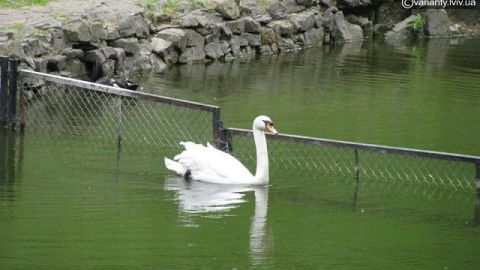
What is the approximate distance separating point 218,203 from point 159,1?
13966 millimetres

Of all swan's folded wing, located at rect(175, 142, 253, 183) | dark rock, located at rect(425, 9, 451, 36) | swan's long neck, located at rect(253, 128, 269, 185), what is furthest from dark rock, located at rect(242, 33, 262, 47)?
swan's long neck, located at rect(253, 128, 269, 185)

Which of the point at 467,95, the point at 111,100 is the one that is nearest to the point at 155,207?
the point at 111,100

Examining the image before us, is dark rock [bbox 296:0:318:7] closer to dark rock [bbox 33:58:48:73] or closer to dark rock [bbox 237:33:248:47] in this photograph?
dark rock [bbox 237:33:248:47]

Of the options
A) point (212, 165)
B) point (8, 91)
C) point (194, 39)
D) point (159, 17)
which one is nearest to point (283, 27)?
point (194, 39)

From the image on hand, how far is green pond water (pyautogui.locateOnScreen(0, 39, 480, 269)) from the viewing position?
10891 millimetres

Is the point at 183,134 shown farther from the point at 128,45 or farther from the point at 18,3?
the point at 18,3

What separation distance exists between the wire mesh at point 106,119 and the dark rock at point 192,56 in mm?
5648

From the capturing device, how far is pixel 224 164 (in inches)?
551

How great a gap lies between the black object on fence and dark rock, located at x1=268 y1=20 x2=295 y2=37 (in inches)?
524

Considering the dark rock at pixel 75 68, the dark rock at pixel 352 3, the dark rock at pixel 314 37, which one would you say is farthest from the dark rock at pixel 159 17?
the dark rock at pixel 352 3

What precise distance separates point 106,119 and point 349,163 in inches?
174

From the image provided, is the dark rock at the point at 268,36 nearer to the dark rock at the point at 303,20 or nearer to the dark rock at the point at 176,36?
the dark rock at the point at 303,20

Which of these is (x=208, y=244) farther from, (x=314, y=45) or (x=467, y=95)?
(x=314, y=45)

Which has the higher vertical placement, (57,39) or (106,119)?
(57,39)
